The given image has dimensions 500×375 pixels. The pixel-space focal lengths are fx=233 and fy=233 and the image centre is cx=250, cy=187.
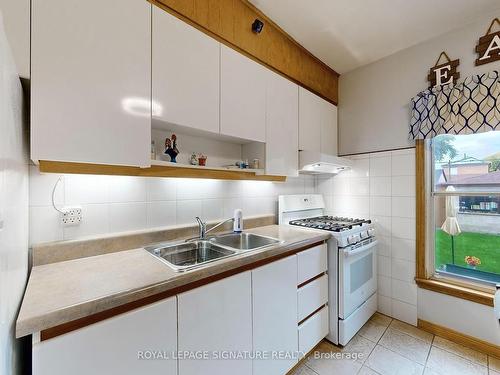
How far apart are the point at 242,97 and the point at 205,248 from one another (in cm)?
111

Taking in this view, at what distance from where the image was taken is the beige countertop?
2.47ft

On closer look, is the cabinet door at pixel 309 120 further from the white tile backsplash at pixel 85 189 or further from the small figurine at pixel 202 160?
the white tile backsplash at pixel 85 189

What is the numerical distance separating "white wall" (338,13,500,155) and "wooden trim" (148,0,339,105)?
390 mm

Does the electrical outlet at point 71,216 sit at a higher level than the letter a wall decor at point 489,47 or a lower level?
lower

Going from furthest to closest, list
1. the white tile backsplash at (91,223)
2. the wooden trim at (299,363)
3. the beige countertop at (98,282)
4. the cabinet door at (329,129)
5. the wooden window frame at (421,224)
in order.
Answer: the cabinet door at (329,129)
the wooden window frame at (421,224)
the wooden trim at (299,363)
the white tile backsplash at (91,223)
the beige countertop at (98,282)

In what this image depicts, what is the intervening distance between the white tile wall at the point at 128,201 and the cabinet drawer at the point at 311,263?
65 cm

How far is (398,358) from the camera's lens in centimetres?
176

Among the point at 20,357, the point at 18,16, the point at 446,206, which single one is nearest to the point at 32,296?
the point at 20,357

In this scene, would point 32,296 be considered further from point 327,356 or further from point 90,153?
point 327,356

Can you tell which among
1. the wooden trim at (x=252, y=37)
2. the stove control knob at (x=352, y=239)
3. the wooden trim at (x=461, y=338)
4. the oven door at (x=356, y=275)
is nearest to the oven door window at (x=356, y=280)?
the oven door at (x=356, y=275)

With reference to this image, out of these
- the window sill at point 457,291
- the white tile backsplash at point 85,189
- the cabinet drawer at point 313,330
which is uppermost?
the white tile backsplash at point 85,189

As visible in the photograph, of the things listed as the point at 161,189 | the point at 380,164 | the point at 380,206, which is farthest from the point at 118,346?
the point at 380,164

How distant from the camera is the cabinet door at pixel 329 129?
8.17ft

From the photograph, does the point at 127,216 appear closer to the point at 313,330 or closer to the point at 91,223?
the point at 91,223
